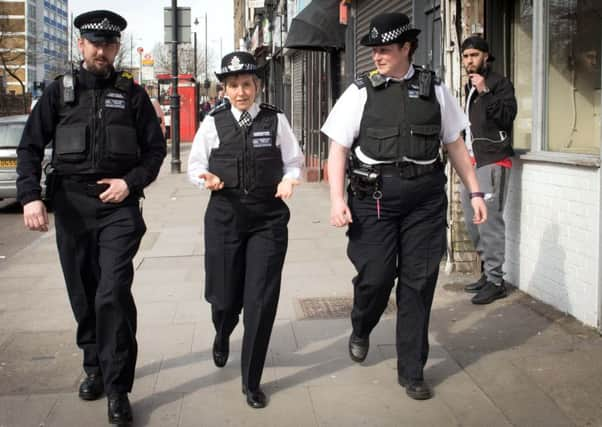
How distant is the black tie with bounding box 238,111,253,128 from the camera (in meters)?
4.19

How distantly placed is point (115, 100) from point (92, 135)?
22 cm

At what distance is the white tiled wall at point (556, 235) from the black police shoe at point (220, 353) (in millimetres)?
2454

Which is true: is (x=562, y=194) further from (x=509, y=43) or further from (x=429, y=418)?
(x=429, y=418)

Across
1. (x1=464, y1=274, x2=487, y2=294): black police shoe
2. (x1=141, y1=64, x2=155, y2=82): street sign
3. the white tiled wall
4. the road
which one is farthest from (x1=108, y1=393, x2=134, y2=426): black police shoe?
(x1=141, y1=64, x2=155, y2=82): street sign

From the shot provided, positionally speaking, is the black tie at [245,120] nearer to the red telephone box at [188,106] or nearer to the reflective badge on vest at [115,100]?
the reflective badge on vest at [115,100]

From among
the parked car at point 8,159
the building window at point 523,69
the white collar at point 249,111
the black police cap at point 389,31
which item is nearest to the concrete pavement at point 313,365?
the building window at point 523,69

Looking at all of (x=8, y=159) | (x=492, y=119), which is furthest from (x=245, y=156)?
(x=8, y=159)

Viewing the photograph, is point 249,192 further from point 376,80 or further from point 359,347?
point 359,347

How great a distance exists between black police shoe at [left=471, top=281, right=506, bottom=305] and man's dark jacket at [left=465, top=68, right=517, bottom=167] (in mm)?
966

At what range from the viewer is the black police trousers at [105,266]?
3963 millimetres

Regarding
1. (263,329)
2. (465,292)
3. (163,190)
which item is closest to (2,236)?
(163,190)

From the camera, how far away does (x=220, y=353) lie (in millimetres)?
4730

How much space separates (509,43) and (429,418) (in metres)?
4.12

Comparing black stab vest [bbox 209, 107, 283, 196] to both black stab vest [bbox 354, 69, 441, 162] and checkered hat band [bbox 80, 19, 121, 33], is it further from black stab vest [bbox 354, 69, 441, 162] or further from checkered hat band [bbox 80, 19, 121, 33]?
checkered hat band [bbox 80, 19, 121, 33]
